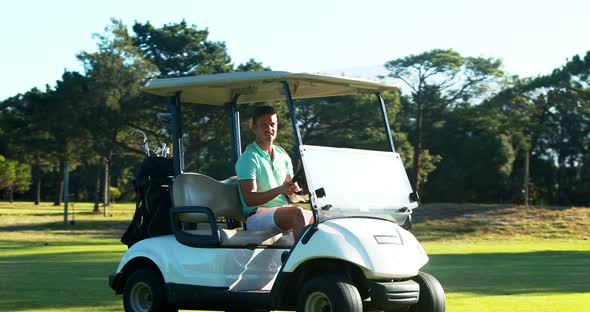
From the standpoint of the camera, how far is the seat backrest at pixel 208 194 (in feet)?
27.0

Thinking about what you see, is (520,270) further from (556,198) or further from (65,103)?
(556,198)

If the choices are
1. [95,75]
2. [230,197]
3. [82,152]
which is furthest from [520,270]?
[82,152]

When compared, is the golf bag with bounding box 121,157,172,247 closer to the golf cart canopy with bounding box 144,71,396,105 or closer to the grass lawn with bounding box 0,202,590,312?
the golf cart canopy with bounding box 144,71,396,105

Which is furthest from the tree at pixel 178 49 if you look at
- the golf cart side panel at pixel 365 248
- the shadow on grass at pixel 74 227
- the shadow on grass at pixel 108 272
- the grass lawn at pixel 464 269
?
the golf cart side panel at pixel 365 248

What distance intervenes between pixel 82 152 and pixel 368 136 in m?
15.1

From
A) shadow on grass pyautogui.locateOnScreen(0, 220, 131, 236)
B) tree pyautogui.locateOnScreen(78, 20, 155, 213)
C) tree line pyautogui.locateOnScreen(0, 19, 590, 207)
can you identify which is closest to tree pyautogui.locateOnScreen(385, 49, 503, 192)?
tree line pyautogui.locateOnScreen(0, 19, 590, 207)

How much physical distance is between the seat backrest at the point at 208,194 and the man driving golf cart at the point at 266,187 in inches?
9.5

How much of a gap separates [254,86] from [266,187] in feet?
2.80

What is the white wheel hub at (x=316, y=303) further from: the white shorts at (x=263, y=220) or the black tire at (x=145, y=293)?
the black tire at (x=145, y=293)

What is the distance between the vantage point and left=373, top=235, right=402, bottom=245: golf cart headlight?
7.09 m

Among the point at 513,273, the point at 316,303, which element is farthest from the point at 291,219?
the point at 513,273

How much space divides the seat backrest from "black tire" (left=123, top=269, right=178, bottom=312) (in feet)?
2.16

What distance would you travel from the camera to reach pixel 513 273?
16688 mm

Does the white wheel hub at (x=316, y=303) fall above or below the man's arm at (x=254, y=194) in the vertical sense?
below
